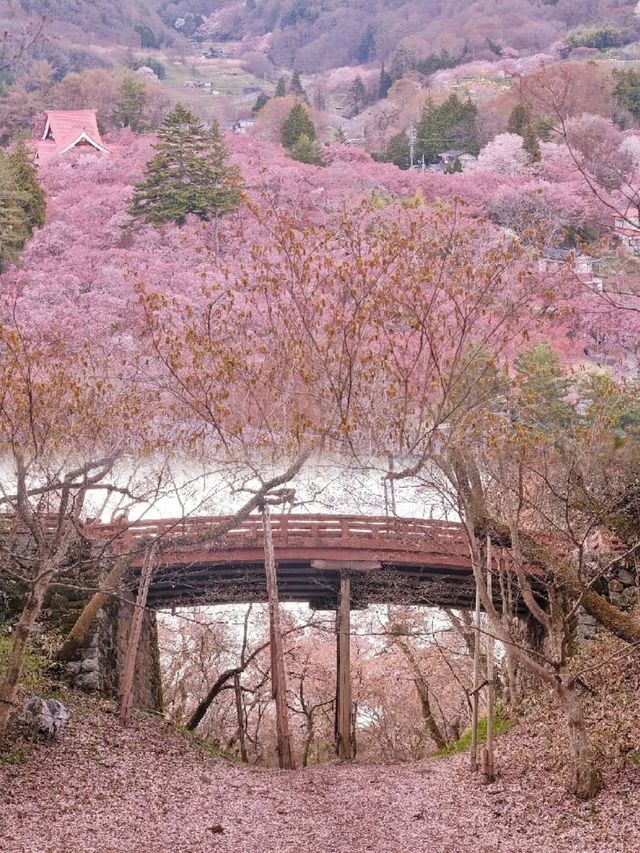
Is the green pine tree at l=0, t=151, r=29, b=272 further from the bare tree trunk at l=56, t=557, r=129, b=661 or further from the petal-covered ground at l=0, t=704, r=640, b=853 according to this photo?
the petal-covered ground at l=0, t=704, r=640, b=853

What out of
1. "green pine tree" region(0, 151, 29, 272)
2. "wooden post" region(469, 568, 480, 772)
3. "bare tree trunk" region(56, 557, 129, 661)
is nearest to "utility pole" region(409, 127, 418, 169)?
"green pine tree" region(0, 151, 29, 272)

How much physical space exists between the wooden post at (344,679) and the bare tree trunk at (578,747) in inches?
324

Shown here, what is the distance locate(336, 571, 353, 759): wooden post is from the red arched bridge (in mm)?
463

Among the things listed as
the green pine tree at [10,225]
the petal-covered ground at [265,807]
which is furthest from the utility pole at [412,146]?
the petal-covered ground at [265,807]

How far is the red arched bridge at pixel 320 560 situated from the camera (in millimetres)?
18812

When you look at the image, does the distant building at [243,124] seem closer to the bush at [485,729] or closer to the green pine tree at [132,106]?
the green pine tree at [132,106]

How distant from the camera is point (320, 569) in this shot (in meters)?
20.5

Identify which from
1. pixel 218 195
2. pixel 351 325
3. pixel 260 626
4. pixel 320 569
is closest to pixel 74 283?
pixel 218 195

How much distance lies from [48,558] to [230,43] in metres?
198

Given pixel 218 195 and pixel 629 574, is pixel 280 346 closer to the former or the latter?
pixel 629 574

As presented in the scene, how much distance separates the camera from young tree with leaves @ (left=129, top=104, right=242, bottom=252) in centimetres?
4281

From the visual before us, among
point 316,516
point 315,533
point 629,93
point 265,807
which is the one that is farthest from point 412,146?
point 265,807

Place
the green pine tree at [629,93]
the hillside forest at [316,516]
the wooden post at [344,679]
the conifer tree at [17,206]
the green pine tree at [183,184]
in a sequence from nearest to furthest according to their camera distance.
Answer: the hillside forest at [316,516], the wooden post at [344,679], the conifer tree at [17,206], the green pine tree at [183,184], the green pine tree at [629,93]

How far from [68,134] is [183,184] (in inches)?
1263
